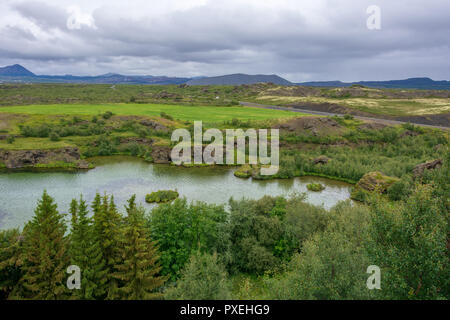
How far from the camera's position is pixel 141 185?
5091 cm

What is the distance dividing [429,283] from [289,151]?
5930 cm

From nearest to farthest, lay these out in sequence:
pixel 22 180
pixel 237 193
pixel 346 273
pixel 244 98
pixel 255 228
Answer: pixel 346 273 → pixel 255 228 → pixel 237 193 → pixel 22 180 → pixel 244 98

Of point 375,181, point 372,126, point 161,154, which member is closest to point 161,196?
point 161,154

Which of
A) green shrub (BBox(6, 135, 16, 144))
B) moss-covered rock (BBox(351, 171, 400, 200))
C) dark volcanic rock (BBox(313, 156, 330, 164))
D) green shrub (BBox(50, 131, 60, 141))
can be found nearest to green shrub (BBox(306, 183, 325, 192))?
moss-covered rock (BBox(351, 171, 400, 200))

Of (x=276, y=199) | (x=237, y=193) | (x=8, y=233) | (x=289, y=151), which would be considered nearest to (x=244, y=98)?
(x=289, y=151)

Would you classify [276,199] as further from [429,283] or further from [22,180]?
[22,180]

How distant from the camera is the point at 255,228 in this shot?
29.7 m


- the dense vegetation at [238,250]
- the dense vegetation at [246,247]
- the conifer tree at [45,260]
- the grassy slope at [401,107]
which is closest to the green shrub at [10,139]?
the dense vegetation at [246,247]

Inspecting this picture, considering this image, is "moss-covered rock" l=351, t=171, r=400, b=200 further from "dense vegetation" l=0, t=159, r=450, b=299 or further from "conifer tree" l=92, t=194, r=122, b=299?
"conifer tree" l=92, t=194, r=122, b=299

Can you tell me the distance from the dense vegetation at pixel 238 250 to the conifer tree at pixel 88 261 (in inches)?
3.0

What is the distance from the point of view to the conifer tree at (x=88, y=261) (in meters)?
20.3

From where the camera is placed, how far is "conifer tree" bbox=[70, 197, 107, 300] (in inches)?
799

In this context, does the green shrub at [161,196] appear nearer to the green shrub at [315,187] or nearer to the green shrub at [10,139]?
the green shrub at [315,187]

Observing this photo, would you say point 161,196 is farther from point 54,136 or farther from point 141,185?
point 54,136
